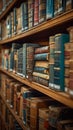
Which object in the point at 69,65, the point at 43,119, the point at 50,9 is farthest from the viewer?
the point at 43,119

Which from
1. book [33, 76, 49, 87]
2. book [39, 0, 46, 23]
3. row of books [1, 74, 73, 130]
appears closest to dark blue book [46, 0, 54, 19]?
book [39, 0, 46, 23]

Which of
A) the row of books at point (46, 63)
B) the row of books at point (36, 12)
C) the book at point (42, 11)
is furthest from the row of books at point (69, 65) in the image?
the book at point (42, 11)

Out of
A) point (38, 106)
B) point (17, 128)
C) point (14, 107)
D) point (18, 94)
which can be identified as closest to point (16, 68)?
point (18, 94)

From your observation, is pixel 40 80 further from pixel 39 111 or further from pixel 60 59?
pixel 60 59

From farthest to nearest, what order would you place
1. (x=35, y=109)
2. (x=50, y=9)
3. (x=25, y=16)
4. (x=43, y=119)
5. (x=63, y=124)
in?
(x=25, y=16)
(x=35, y=109)
(x=43, y=119)
(x=50, y=9)
(x=63, y=124)

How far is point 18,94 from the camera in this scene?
2.10 metres

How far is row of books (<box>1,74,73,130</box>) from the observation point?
1218mm

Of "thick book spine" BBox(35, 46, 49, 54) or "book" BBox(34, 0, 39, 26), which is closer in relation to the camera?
"thick book spine" BBox(35, 46, 49, 54)

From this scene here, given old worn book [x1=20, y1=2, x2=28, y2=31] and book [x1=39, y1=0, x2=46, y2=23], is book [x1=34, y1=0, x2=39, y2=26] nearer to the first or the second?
book [x1=39, y1=0, x2=46, y2=23]

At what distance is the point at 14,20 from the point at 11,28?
0.18 meters

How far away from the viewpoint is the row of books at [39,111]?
4.00ft

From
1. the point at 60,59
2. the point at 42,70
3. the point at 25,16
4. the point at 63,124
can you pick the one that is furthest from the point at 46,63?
the point at 25,16

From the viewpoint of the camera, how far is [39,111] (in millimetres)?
1468

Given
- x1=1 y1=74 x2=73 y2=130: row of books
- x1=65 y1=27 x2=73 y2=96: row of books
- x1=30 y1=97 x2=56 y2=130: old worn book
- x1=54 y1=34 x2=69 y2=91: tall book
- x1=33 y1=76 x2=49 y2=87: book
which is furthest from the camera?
x1=30 y1=97 x2=56 y2=130: old worn book
